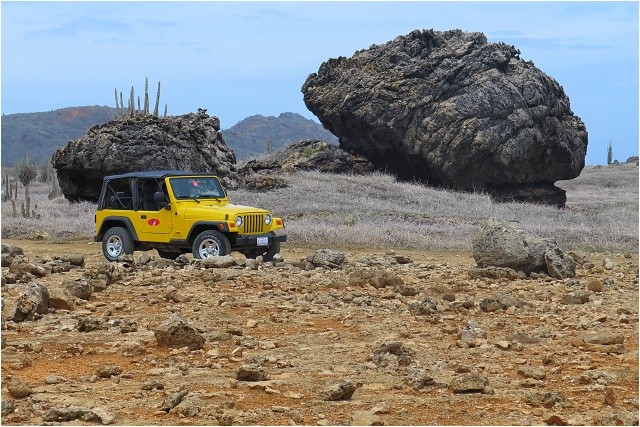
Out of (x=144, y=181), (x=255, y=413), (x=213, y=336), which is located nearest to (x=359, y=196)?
(x=144, y=181)

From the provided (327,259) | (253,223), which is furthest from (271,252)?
(327,259)

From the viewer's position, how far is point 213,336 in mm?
9266

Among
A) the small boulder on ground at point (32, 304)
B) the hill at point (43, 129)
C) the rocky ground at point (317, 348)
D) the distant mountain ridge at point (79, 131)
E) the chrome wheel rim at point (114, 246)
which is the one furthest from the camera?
the distant mountain ridge at point (79, 131)

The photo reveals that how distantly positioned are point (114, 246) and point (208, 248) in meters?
2.24

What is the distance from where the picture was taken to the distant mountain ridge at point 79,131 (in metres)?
122

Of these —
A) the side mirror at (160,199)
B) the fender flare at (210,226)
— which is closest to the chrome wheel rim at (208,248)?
the fender flare at (210,226)

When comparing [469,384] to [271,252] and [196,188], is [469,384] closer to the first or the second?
[271,252]

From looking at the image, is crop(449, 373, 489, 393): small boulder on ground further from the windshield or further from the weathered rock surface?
the windshield

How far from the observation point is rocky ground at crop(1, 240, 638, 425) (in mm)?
6707

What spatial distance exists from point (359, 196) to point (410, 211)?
15.6 feet

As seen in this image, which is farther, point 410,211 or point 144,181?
point 410,211

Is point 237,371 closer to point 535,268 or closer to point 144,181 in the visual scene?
point 535,268

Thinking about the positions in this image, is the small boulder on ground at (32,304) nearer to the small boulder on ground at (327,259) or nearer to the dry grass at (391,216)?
the small boulder on ground at (327,259)

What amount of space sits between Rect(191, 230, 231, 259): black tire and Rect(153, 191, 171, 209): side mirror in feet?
3.07
